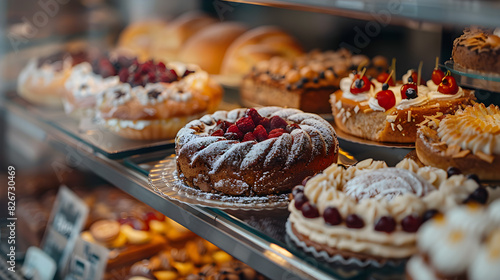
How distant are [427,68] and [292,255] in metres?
1.49

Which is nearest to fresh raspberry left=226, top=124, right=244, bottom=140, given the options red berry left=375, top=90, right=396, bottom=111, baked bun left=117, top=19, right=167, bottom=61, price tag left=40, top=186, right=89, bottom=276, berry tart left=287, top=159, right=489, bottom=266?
berry tart left=287, top=159, right=489, bottom=266

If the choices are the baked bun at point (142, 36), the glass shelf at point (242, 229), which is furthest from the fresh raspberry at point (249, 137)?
the baked bun at point (142, 36)

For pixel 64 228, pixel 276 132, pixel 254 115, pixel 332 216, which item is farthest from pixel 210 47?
pixel 332 216

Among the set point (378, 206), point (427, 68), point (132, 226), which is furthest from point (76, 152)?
point (427, 68)

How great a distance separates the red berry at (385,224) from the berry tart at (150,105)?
1247 millimetres

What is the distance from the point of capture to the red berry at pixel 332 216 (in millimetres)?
1157

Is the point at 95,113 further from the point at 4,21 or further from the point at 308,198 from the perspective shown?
the point at 308,198

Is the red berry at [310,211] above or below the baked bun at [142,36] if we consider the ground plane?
above

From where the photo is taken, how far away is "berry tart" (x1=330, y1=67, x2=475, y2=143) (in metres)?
1.73

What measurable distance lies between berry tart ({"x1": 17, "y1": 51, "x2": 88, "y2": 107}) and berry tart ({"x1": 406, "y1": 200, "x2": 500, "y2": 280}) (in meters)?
2.12

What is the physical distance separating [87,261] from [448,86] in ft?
5.18

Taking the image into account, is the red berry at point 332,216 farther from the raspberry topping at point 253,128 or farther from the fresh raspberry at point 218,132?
the fresh raspberry at point 218,132

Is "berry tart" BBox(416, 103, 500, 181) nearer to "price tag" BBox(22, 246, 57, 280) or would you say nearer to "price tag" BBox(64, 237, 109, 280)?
"price tag" BBox(64, 237, 109, 280)

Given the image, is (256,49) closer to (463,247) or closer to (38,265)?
(38,265)
